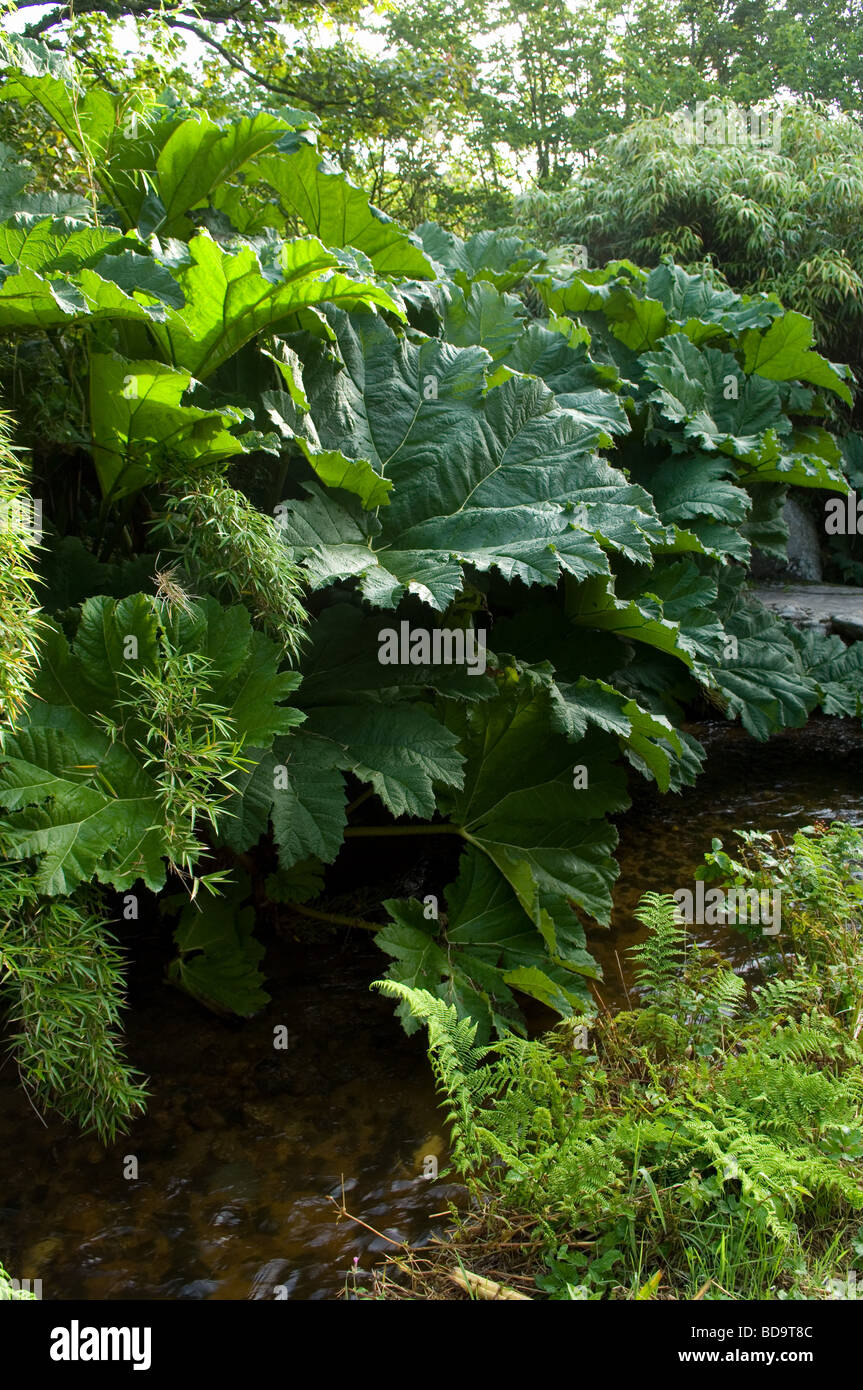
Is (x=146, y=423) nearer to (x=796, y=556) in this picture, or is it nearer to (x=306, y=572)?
(x=306, y=572)

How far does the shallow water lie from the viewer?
1761 millimetres

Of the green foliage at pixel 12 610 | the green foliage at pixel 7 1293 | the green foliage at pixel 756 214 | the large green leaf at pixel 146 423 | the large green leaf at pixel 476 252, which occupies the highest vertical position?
the green foliage at pixel 756 214

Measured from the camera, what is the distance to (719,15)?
15.7m

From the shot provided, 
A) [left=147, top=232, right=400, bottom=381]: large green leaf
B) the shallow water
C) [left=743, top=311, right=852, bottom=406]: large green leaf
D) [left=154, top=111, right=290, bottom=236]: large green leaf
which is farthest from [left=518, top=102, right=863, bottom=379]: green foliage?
the shallow water

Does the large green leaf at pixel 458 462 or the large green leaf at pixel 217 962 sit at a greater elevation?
the large green leaf at pixel 458 462

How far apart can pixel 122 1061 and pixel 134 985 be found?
0.33m

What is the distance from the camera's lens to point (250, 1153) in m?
2.02

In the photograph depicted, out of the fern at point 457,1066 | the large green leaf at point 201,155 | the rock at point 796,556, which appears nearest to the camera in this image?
the fern at point 457,1066

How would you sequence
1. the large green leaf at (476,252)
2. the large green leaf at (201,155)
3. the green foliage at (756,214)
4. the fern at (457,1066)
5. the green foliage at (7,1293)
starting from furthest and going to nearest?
the green foliage at (756,214) < the large green leaf at (476,252) < the large green leaf at (201,155) < the fern at (457,1066) < the green foliage at (7,1293)

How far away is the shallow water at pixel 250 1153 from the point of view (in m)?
1.76

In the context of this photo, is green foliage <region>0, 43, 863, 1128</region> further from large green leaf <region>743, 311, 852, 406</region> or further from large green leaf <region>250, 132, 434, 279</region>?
large green leaf <region>743, 311, 852, 406</region>

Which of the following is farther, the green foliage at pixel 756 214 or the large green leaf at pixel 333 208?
the green foliage at pixel 756 214

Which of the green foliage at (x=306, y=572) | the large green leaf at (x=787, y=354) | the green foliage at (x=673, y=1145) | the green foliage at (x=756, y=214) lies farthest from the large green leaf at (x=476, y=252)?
the green foliage at (x=756, y=214)

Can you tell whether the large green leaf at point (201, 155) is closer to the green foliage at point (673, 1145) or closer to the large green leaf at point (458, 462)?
the large green leaf at point (458, 462)
